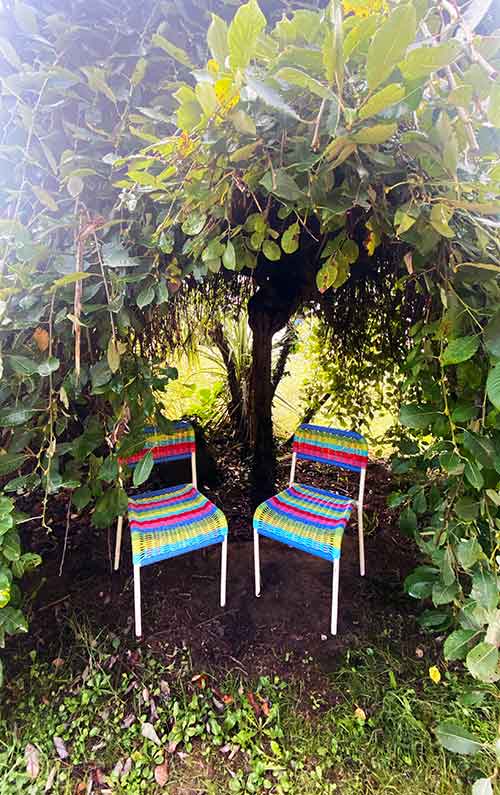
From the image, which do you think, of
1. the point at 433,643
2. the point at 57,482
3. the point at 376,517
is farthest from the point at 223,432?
the point at 57,482

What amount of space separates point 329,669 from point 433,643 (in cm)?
52

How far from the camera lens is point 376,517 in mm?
2834

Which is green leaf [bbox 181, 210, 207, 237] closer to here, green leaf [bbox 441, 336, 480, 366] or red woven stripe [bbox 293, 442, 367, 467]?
green leaf [bbox 441, 336, 480, 366]

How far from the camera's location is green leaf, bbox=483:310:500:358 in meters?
0.85

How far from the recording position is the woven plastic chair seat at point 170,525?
5.86 feet

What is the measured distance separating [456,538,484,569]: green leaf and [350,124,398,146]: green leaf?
1.02 metres

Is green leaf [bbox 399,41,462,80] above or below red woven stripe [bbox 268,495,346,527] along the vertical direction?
above

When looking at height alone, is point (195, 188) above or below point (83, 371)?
above

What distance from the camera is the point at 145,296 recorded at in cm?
103

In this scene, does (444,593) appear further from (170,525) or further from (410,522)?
(170,525)

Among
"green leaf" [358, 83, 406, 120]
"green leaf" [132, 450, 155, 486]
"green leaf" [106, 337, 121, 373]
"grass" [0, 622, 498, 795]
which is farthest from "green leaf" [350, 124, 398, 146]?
"grass" [0, 622, 498, 795]

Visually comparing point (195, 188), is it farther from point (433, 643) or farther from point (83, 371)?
point (433, 643)

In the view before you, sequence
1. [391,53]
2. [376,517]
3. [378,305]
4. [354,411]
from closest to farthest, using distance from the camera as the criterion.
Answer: [391,53]
[378,305]
[376,517]
[354,411]

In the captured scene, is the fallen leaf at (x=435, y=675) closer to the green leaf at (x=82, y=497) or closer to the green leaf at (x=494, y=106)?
the green leaf at (x=82, y=497)
